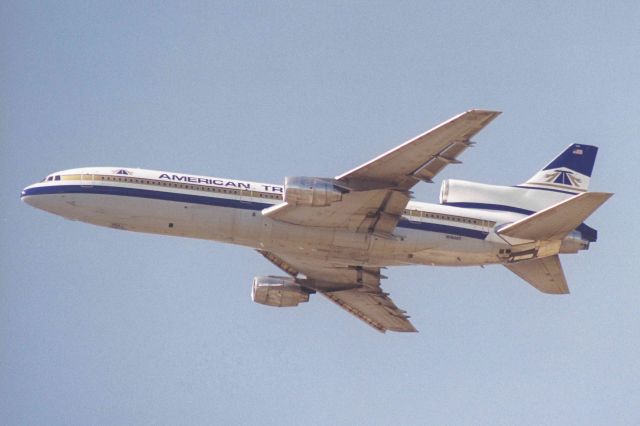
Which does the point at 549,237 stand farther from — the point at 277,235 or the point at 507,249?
the point at 277,235

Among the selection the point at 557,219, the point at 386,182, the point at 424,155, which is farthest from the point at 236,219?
the point at 557,219

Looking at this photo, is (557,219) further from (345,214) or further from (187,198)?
(187,198)

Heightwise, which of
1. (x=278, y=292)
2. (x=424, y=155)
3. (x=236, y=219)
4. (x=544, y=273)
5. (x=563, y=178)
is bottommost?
(x=278, y=292)

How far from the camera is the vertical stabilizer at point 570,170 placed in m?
63.6

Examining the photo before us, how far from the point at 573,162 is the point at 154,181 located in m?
25.7

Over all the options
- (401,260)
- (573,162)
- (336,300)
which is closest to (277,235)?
(401,260)

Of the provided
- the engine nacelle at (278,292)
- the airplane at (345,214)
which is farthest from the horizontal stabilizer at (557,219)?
the engine nacelle at (278,292)

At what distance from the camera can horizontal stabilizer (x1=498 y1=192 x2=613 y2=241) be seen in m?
54.2

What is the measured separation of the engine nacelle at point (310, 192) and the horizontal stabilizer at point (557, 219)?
10743 mm

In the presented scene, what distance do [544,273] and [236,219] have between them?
745 inches

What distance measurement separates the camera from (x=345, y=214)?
2235 inches

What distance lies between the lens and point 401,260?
59.3 m

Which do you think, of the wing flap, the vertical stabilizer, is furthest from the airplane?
the wing flap

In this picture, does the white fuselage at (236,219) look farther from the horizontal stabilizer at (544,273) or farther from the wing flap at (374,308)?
the wing flap at (374,308)
